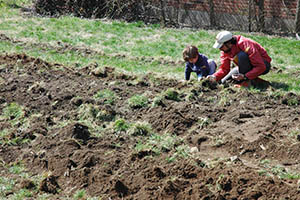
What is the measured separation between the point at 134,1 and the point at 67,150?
1308 centimetres

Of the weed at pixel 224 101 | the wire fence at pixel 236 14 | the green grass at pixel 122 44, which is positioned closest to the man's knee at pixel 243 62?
the green grass at pixel 122 44

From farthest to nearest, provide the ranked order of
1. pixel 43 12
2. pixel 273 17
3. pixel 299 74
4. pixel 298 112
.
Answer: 1. pixel 43 12
2. pixel 273 17
3. pixel 299 74
4. pixel 298 112

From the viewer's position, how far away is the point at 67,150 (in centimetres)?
598

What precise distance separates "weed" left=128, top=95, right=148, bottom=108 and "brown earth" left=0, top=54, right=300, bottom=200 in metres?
0.12

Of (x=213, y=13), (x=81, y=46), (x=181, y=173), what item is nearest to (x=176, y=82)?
(x=181, y=173)

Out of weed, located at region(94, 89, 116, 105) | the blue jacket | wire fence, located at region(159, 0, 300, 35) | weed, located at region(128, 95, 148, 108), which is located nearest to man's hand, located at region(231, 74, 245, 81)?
the blue jacket

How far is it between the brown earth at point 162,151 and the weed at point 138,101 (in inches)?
4.7

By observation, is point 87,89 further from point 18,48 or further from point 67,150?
point 18,48

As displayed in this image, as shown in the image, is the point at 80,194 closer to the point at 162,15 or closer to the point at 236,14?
the point at 162,15

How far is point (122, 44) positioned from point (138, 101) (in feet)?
20.1

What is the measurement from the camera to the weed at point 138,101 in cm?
741

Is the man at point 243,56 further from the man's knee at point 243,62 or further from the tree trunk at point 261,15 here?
the tree trunk at point 261,15

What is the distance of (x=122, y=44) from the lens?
13375 mm

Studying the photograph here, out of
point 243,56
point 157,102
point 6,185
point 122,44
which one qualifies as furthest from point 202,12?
point 6,185
